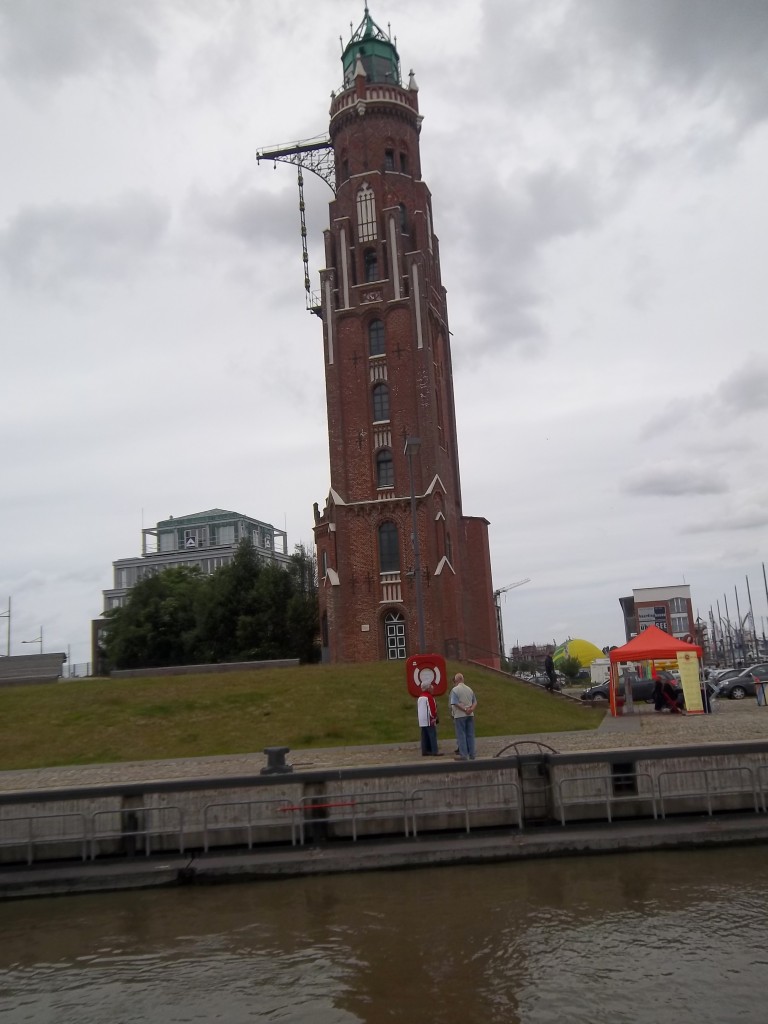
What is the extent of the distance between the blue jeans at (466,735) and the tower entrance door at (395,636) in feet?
97.3

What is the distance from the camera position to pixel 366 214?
172 feet

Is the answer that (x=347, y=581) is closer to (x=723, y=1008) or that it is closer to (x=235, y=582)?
(x=235, y=582)

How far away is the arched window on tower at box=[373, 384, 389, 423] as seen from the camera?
162 ft

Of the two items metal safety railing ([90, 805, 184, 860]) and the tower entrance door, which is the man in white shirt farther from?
the tower entrance door

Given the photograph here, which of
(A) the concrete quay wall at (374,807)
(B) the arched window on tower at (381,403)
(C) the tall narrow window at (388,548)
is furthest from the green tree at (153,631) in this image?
(A) the concrete quay wall at (374,807)

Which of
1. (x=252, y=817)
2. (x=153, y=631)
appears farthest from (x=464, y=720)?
(x=153, y=631)

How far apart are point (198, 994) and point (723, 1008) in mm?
5029

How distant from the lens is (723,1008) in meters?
8.02

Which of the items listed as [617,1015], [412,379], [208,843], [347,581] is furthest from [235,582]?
[617,1015]

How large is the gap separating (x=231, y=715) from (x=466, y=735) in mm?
11888

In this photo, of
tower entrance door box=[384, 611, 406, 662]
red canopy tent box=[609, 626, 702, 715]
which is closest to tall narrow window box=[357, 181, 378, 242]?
tower entrance door box=[384, 611, 406, 662]

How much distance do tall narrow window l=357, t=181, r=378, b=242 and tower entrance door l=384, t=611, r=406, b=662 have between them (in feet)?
70.5

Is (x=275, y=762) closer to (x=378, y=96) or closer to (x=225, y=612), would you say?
(x=225, y=612)

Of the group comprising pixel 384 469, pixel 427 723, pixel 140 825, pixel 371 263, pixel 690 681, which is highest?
pixel 371 263
